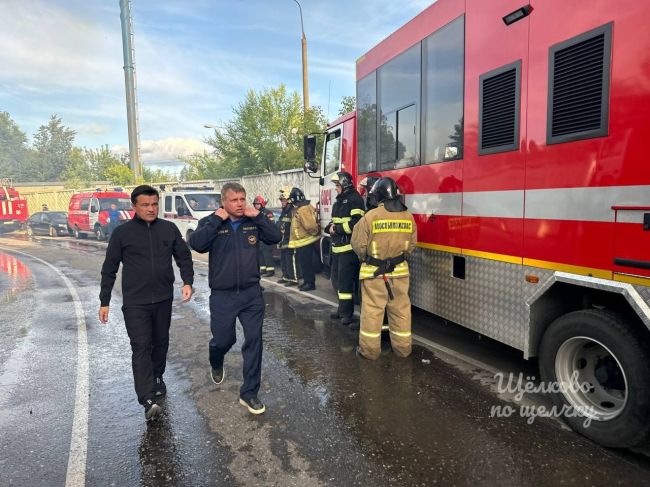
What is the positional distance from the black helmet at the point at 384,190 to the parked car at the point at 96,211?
16856 millimetres

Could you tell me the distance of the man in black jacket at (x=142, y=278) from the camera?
360cm

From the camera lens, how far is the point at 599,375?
3203mm

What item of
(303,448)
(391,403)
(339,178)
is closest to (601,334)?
(391,403)

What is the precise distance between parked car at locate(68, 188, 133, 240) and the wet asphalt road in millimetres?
15910

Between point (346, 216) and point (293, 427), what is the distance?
121 inches

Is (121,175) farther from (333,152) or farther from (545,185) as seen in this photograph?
(545,185)

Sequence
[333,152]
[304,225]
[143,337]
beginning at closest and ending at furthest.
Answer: [143,337]
[333,152]
[304,225]

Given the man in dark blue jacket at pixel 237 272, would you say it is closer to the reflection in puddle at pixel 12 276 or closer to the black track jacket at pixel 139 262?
the black track jacket at pixel 139 262

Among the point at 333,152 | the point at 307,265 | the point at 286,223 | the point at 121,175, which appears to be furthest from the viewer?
the point at 121,175

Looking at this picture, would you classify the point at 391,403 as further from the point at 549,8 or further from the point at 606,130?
the point at 549,8

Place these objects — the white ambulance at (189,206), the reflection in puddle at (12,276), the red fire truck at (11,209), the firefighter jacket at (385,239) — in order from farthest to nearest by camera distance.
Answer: the red fire truck at (11,209)
the white ambulance at (189,206)
the reflection in puddle at (12,276)
the firefighter jacket at (385,239)

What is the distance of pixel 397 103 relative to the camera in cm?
534

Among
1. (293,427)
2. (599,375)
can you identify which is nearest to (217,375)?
(293,427)

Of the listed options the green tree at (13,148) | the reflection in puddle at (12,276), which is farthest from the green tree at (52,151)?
the reflection in puddle at (12,276)
